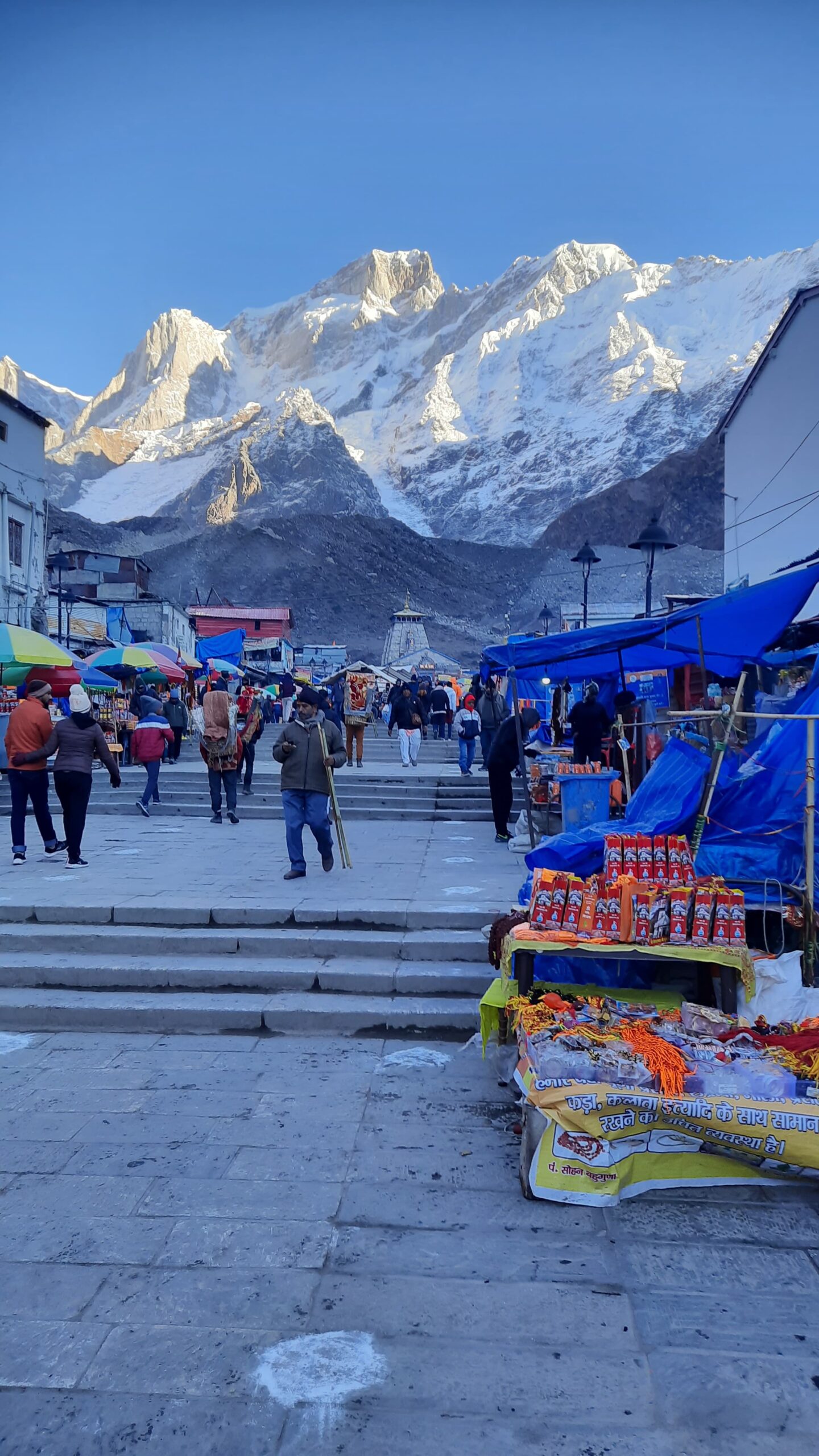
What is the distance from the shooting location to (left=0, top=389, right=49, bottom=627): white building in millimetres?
27891

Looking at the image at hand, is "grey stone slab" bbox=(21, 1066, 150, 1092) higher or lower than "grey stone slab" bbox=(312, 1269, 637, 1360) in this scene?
higher

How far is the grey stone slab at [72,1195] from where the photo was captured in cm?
301

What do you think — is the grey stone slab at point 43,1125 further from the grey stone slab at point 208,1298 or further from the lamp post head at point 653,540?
the lamp post head at point 653,540

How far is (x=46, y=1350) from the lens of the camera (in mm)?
2350

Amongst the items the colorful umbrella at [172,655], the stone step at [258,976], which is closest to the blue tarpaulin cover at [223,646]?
the colorful umbrella at [172,655]

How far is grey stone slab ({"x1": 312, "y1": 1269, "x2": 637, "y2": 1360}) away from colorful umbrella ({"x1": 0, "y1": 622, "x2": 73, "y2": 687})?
9692mm

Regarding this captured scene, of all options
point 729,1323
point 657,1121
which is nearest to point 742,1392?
point 729,1323

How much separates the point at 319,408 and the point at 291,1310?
135 m

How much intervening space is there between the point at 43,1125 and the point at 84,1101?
0.26 metres

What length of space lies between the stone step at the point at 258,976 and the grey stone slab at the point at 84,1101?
48.5 inches

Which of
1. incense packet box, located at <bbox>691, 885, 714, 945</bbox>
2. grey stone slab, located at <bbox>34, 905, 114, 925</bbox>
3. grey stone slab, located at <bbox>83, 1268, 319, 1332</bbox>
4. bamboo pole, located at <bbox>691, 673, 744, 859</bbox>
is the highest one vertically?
bamboo pole, located at <bbox>691, 673, 744, 859</bbox>

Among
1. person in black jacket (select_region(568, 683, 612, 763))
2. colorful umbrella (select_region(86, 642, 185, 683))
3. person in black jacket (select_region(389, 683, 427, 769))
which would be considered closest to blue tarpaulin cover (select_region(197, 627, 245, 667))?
colorful umbrella (select_region(86, 642, 185, 683))

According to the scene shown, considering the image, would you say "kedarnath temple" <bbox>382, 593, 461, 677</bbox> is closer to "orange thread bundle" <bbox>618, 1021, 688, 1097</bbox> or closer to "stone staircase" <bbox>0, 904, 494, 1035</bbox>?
"stone staircase" <bbox>0, 904, 494, 1035</bbox>

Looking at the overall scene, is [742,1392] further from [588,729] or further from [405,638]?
[405,638]
